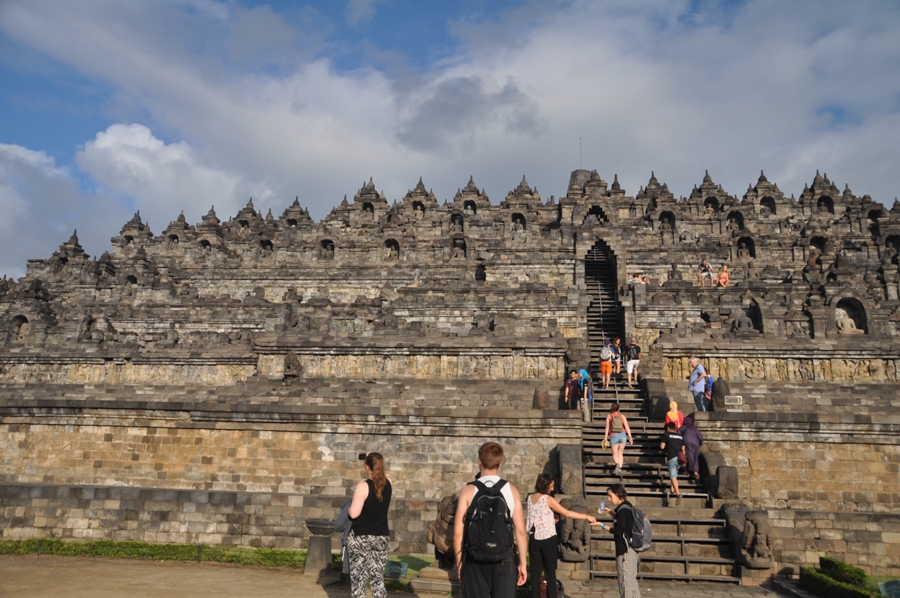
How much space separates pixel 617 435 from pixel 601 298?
1698 cm

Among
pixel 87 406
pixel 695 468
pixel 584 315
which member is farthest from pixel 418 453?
pixel 584 315

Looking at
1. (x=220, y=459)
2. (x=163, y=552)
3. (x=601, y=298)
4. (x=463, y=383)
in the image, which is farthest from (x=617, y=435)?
(x=601, y=298)

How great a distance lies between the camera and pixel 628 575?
874 cm

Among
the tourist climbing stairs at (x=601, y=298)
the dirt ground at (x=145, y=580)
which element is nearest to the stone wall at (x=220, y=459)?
the dirt ground at (x=145, y=580)

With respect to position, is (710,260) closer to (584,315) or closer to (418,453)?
(584,315)

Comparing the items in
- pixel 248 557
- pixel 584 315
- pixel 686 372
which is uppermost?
pixel 584 315

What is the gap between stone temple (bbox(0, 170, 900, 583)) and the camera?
14297 mm

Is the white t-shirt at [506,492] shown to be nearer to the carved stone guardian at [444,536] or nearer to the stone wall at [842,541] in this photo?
the carved stone guardian at [444,536]

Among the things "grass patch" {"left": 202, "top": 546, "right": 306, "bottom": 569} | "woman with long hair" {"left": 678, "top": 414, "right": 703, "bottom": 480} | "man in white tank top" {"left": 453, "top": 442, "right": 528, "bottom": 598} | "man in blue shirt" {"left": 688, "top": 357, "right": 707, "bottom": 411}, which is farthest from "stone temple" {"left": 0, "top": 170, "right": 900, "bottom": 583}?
"man in white tank top" {"left": 453, "top": 442, "right": 528, "bottom": 598}

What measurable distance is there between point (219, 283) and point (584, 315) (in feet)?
77.5

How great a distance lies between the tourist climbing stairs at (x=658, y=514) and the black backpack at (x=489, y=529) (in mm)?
6427

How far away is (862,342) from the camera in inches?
897

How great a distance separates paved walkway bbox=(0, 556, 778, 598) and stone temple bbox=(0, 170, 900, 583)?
2.44 feet

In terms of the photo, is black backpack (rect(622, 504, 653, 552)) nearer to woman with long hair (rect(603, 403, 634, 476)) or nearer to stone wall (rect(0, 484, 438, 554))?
stone wall (rect(0, 484, 438, 554))
